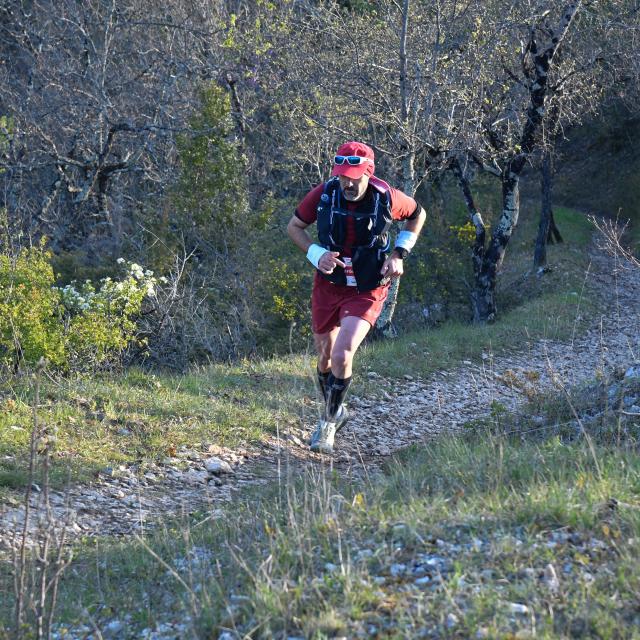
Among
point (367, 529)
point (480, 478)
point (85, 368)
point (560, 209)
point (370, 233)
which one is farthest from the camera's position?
point (560, 209)

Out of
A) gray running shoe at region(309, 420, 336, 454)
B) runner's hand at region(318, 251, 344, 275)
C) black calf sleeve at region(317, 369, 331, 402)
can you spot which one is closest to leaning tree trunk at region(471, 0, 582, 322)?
black calf sleeve at region(317, 369, 331, 402)

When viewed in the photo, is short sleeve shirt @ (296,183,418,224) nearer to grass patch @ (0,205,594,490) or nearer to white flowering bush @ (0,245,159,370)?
grass patch @ (0,205,594,490)

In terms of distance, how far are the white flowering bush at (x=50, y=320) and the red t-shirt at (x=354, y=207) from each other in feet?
11.1

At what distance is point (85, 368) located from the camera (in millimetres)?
9078

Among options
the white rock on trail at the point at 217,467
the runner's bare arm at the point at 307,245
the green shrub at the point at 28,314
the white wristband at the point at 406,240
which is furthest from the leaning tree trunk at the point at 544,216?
the white rock on trail at the point at 217,467

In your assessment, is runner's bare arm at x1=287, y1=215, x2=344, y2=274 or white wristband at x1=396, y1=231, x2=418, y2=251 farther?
white wristband at x1=396, y1=231, x2=418, y2=251

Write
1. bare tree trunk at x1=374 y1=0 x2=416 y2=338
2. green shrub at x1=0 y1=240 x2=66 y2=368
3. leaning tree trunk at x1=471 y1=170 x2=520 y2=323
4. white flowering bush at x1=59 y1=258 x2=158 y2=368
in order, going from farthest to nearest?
leaning tree trunk at x1=471 y1=170 x2=520 y2=323 → bare tree trunk at x1=374 y1=0 x2=416 y2=338 → white flowering bush at x1=59 y1=258 x2=158 y2=368 → green shrub at x1=0 y1=240 x2=66 y2=368

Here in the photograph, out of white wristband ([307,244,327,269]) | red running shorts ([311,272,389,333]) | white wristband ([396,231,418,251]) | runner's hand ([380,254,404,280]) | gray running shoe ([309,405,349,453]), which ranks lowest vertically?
gray running shoe ([309,405,349,453])

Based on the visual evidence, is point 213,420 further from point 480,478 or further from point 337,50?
point 337,50

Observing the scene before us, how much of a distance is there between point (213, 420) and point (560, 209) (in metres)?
20.0

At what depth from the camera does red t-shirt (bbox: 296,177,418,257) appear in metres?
6.10

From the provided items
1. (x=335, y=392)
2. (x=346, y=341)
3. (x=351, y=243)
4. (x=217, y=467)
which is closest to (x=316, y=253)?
(x=351, y=243)

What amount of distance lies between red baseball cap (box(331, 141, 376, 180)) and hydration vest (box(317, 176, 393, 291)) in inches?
7.4

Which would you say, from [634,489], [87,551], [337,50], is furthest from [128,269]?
[634,489]
